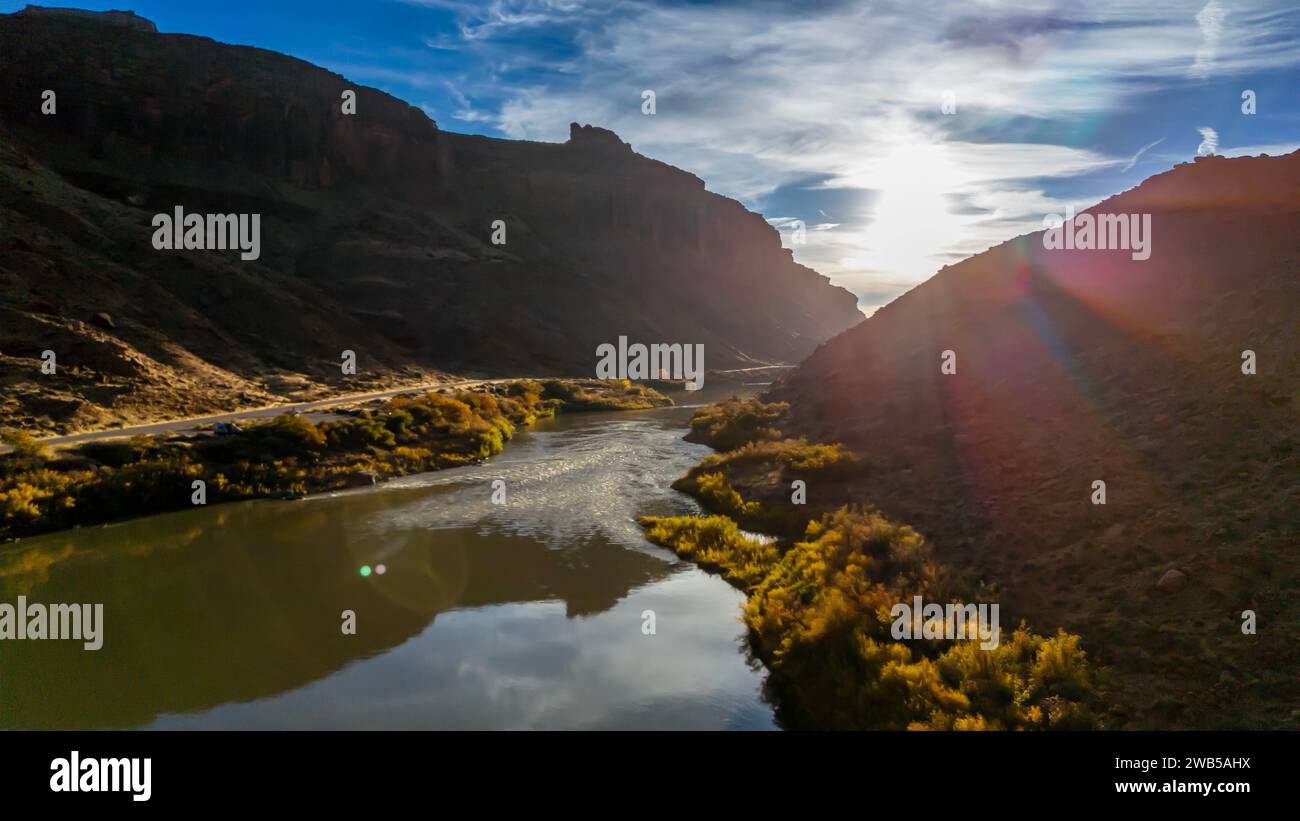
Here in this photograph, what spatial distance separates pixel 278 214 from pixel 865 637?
115191 mm

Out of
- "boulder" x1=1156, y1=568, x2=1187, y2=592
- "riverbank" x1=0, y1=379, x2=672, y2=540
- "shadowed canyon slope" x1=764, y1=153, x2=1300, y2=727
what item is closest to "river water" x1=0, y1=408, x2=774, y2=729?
"riverbank" x1=0, y1=379, x2=672, y2=540

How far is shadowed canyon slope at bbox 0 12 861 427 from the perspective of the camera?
46.7 m

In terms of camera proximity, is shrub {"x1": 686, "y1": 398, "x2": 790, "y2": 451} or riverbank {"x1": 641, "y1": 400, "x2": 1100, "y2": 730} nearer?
riverbank {"x1": 641, "y1": 400, "x2": 1100, "y2": 730}

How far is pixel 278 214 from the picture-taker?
10325cm

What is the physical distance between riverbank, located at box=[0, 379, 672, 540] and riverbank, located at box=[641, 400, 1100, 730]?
17898mm

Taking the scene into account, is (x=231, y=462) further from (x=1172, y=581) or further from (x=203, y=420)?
(x=1172, y=581)

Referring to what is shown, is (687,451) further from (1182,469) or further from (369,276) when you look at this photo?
(369,276)

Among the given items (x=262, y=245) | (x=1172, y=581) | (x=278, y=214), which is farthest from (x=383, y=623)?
(x=278, y=214)

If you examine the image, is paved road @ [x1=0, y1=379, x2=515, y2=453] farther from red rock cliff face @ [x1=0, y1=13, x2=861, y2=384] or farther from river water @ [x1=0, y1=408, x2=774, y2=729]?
red rock cliff face @ [x1=0, y1=13, x2=861, y2=384]

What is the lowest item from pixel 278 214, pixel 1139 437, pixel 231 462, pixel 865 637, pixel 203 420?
pixel 865 637

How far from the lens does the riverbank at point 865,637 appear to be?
10.1 metres

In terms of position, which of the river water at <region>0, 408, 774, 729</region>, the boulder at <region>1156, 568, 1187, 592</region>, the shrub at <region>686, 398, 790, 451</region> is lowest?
the river water at <region>0, 408, 774, 729</region>
